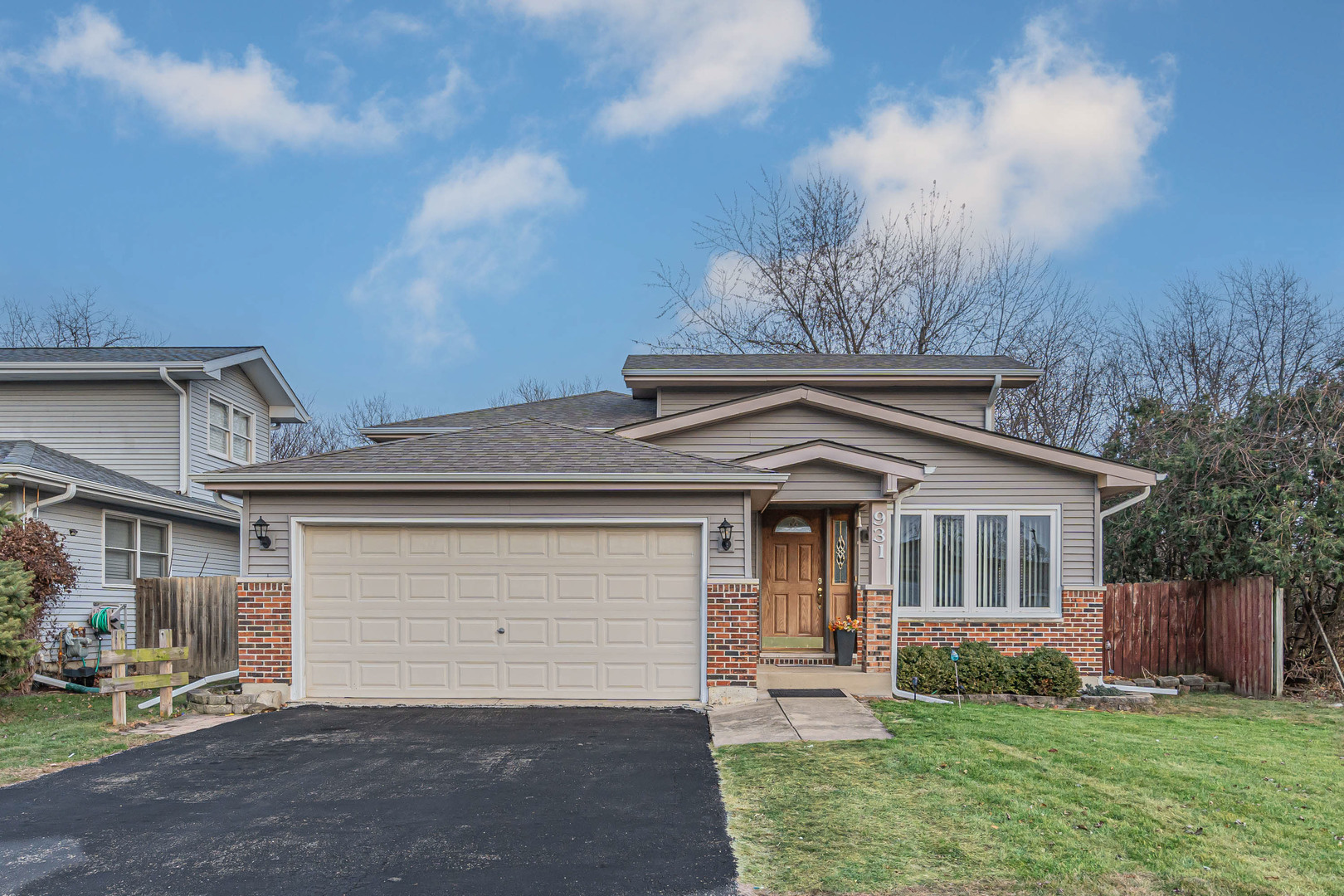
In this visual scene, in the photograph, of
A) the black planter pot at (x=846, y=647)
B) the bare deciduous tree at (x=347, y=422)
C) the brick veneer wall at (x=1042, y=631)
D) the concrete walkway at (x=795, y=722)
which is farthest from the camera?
the bare deciduous tree at (x=347, y=422)

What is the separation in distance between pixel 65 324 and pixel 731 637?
3460 centimetres

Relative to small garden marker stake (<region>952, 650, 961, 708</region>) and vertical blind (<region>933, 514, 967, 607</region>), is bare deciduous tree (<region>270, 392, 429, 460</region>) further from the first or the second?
small garden marker stake (<region>952, 650, 961, 708</region>)

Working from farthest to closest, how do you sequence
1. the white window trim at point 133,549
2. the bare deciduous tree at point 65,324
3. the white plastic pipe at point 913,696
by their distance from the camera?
the bare deciduous tree at point 65,324
the white window trim at point 133,549
the white plastic pipe at point 913,696

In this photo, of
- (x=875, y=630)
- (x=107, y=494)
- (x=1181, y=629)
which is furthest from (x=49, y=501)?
(x=1181, y=629)

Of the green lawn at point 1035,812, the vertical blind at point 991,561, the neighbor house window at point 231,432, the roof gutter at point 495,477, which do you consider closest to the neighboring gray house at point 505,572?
the roof gutter at point 495,477

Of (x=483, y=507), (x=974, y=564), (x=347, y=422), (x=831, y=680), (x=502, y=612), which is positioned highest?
(x=347, y=422)

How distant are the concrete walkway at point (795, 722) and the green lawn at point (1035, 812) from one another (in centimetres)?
29

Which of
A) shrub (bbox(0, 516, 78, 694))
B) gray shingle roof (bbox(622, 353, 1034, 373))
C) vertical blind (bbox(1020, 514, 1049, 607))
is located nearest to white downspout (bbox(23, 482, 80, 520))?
shrub (bbox(0, 516, 78, 694))

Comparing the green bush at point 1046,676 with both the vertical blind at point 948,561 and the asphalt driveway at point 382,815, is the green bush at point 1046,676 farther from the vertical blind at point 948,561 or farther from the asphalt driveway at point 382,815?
the asphalt driveway at point 382,815

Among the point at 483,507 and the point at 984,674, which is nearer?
the point at 483,507

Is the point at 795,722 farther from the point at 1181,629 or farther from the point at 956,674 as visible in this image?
the point at 1181,629

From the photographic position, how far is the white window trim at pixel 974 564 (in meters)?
13.5

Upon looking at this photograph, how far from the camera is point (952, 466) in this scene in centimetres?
1377

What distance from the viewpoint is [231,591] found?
15.5m
